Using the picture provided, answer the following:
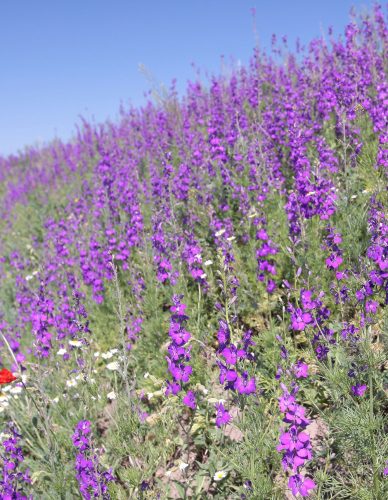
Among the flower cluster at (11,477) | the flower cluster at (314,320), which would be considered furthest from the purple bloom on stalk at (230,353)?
the flower cluster at (11,477)

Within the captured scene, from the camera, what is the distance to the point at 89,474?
2.68 meters

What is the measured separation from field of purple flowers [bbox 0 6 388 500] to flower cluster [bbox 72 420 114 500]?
0.02 m

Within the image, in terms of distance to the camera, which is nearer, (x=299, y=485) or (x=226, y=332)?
(x=299, y=485)

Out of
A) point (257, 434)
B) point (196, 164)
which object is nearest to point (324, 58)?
point (196, 164)

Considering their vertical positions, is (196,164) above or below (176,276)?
above

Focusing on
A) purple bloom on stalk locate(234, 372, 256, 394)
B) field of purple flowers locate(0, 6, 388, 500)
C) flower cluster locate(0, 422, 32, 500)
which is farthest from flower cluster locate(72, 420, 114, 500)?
purple bloom on stalk locate(234, 372, 256, 394)

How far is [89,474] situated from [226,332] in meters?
1.26

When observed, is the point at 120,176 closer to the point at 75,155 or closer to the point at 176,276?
the point at 176,276

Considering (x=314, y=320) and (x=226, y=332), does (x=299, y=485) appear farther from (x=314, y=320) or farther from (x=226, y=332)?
(x=314, y=320)

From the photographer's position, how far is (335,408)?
269 cm

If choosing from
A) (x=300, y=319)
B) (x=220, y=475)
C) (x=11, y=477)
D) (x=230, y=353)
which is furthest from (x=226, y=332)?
(x=11, y=477)

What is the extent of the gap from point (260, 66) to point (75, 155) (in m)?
5.84

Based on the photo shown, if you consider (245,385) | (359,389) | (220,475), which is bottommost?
(220,475)

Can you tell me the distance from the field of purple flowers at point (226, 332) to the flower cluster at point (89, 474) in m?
0.02
